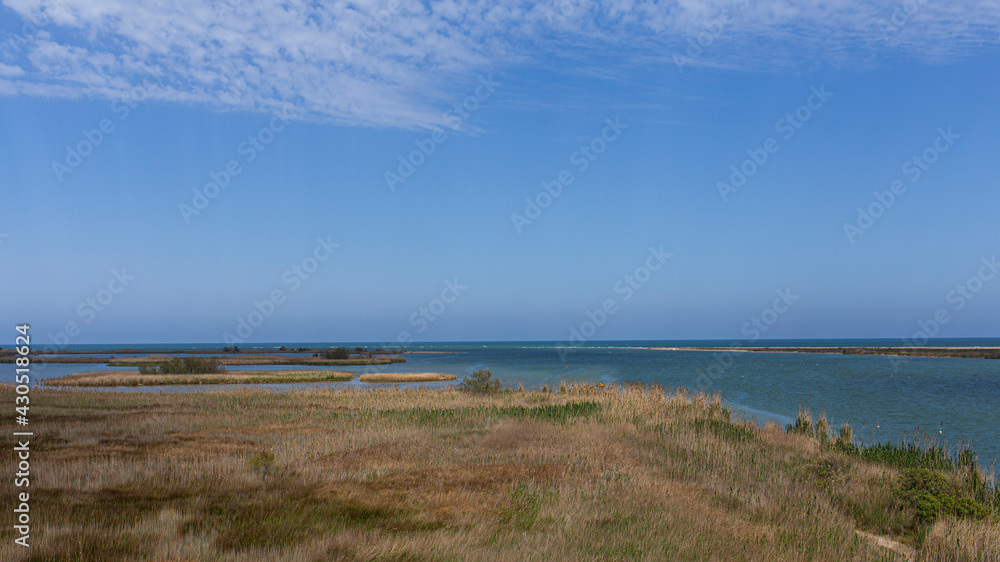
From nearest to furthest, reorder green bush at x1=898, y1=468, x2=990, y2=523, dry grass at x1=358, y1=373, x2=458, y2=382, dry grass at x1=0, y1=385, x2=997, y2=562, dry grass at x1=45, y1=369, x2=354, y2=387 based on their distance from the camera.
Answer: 1. dry grass at x1=0, y1=385, x2=997, y2=562
2. green bush at x1=898, y1=468, x2=990, y2=523
3. dry grass at x1=45, y1=369, x2=354, y2=387
4. dry grass at x1=358, y1=373, x2=458, y2=382

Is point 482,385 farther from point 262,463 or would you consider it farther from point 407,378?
point 262,463

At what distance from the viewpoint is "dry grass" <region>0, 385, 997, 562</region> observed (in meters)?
8.11

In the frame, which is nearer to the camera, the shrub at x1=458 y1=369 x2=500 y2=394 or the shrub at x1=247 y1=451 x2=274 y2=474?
the shrub at x1=247 y1=451 x2=274 y2=474

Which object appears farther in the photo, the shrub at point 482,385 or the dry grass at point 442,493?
the shrub at point 482,385

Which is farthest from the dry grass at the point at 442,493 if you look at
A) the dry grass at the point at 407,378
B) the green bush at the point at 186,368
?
the green bush at the point at 186,368

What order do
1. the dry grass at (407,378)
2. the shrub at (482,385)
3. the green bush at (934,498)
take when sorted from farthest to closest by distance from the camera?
the dry grass at (407,378), the shrub at (482,385), the green bush at (934,498)

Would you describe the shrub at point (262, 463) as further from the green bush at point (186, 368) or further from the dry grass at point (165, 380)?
the green bush at point (186, 368)

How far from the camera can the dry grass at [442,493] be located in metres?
8.11

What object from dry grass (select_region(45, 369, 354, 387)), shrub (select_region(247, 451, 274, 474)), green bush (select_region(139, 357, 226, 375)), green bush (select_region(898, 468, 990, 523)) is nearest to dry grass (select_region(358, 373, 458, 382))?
dry grass (select_region(45, 369, 354, 387))

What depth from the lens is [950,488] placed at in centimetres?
1148

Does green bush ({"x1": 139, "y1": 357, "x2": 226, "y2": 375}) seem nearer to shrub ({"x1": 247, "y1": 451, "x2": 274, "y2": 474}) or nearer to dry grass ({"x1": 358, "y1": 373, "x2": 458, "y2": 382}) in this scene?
dry grass ({"x1": 358, "y1": 373, "x2": 458, "y2": 382})

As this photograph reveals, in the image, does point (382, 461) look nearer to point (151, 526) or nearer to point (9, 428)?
point (151, 526)

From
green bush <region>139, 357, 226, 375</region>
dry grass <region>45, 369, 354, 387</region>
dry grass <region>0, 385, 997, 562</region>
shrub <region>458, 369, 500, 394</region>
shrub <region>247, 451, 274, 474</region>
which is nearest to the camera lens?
dry grass <region>0, 385, 997, 562</region>

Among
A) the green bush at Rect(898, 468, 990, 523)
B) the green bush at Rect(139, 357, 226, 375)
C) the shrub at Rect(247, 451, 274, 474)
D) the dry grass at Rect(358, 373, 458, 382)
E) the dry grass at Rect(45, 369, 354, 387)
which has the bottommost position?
the green bush at Rect(898, 468, 990, 523)
